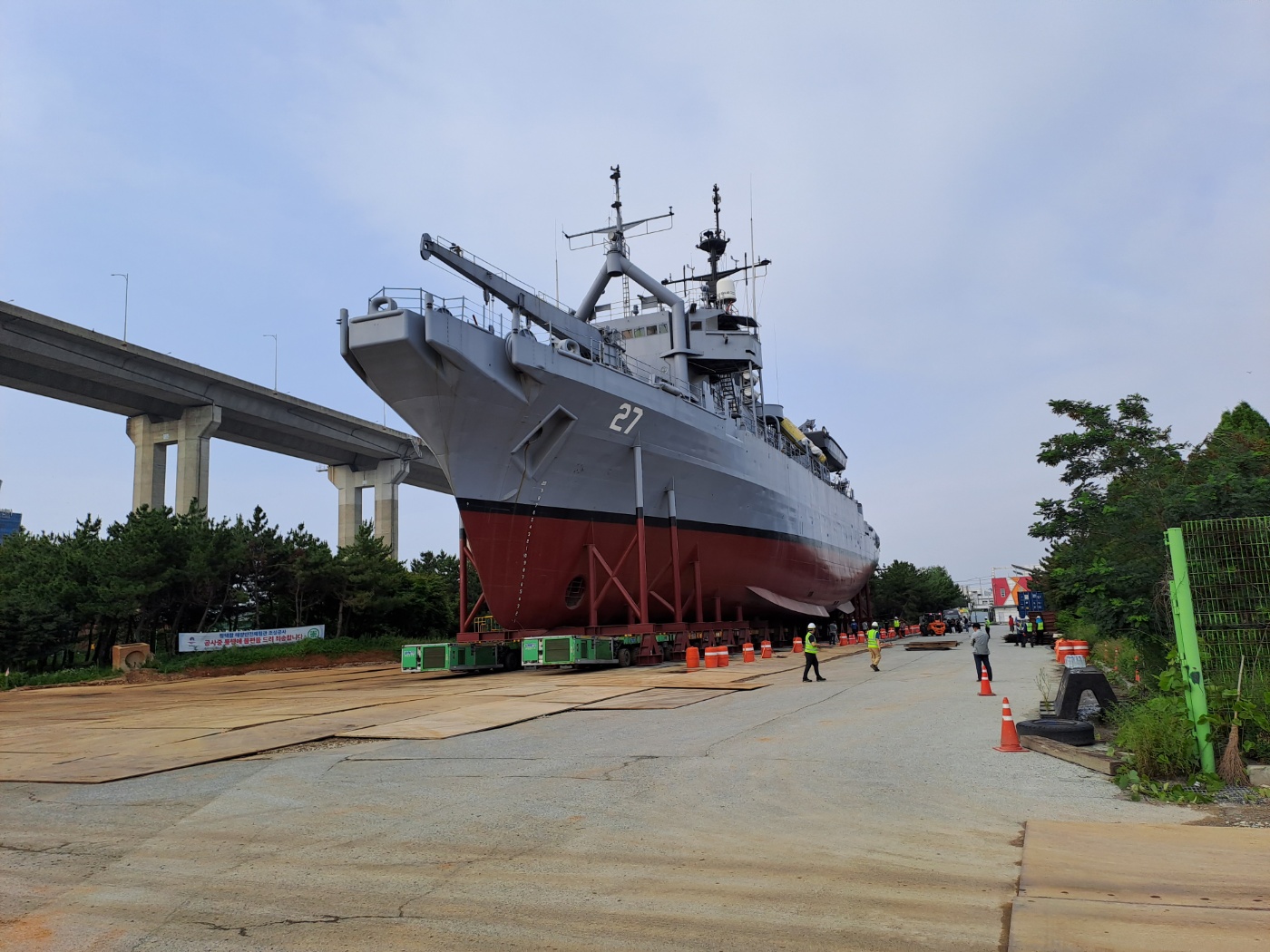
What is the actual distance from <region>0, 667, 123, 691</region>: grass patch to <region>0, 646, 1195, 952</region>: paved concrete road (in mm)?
20487

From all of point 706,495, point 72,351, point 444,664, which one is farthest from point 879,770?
point 72,351

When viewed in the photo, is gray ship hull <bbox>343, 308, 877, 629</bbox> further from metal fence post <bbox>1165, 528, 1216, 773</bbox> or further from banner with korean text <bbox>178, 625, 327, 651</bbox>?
banner with korean text <bbox>178, 625, 327, 651</bbox>

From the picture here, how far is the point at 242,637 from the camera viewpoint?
107 feet

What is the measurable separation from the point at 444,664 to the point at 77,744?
1039 centimetres

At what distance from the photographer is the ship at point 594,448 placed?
1875 cm

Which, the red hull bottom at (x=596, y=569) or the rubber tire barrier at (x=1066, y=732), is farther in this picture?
the red hull bottom at (x=596, y=569)

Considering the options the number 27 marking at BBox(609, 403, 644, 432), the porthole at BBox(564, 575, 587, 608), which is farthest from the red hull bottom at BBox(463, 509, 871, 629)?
the number 27 marking at BBox(609, 403, 644, 432)

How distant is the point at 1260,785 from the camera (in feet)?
21.5

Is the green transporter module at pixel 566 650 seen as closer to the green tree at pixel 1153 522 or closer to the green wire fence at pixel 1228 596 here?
the green tree at pixel 1153 522

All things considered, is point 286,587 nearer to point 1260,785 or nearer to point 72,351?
point 72,351

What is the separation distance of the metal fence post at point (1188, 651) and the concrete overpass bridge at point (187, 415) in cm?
3646

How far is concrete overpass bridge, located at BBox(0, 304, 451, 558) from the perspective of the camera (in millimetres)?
36281

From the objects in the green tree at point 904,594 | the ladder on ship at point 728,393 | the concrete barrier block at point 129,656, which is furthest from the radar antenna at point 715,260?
the green tree at point 904,594

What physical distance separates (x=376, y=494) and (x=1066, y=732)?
53758mm
